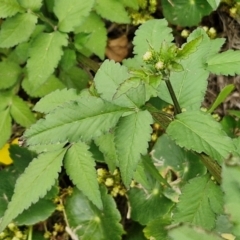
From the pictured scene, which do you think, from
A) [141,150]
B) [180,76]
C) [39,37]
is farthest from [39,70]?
[141,150]

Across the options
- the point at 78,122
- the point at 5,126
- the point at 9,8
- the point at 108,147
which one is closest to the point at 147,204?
the point at 108,147

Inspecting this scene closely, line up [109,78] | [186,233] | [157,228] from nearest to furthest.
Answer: [186,233] < [109,78] < [157,228]

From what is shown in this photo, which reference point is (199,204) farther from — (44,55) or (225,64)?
(44,55)

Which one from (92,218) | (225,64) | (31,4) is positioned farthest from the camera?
(92,218)

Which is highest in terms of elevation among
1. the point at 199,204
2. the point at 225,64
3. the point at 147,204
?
the point at 225,64

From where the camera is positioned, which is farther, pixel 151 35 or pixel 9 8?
pixel 9 8

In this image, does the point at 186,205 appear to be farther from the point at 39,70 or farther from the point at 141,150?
the point at 39,70

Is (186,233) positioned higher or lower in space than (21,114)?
higher
